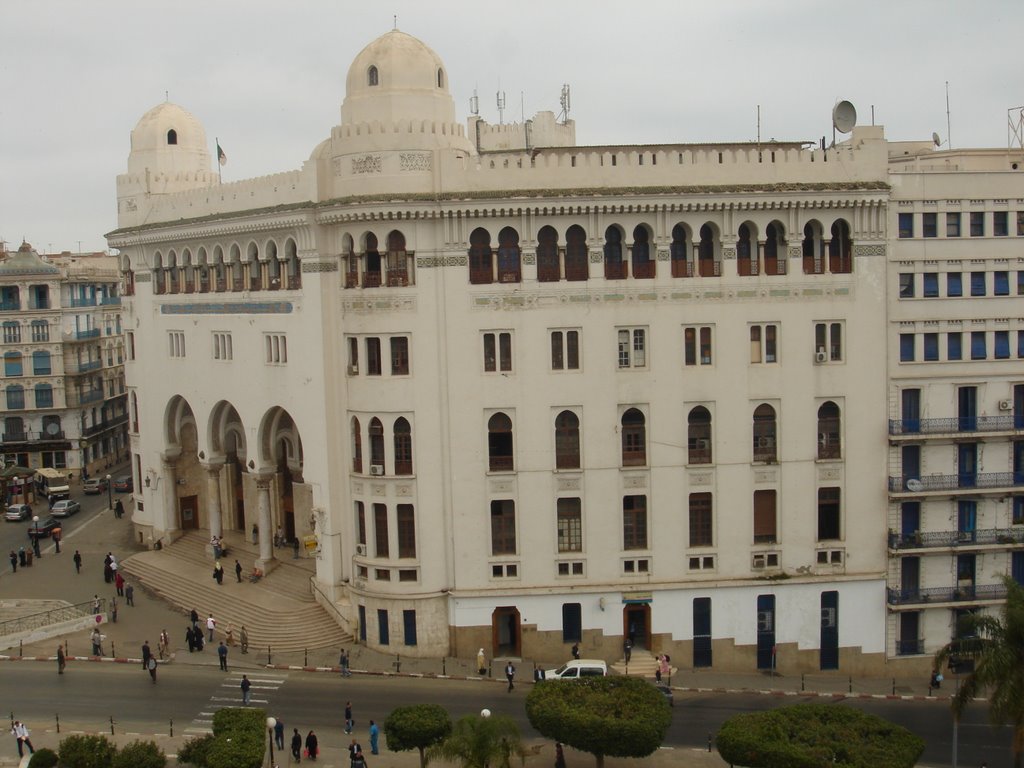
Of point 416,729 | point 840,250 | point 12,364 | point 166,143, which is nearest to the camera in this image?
point 416,729

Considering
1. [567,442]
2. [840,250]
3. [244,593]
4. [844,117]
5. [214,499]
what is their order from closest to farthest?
[567,442] < [840,250] < [844,117] < [244,593] < [214,499]

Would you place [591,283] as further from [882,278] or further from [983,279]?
[983,279]

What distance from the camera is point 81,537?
73.4 meters

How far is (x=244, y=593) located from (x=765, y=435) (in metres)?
26.3

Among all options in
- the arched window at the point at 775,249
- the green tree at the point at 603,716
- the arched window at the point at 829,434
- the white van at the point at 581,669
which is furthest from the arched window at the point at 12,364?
the green tree at the point at 603,716

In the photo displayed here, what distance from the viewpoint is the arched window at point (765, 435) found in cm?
5097

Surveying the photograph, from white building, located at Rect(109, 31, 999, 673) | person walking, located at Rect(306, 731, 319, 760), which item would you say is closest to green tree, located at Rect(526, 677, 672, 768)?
person walking, located at Rect(306, 731, 319, 760)

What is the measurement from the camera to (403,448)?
5041cm

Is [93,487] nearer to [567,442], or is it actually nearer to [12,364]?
[12,364]

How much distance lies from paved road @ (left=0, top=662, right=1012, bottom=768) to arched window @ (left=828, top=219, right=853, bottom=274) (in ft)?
60.9

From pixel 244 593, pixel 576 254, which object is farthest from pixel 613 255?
pixel 244 593

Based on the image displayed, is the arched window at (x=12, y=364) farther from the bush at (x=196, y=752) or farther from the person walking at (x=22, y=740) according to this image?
the bush at (x=196, y=752)

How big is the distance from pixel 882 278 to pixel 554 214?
14860 millimetres

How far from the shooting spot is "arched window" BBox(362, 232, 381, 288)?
5044cm
